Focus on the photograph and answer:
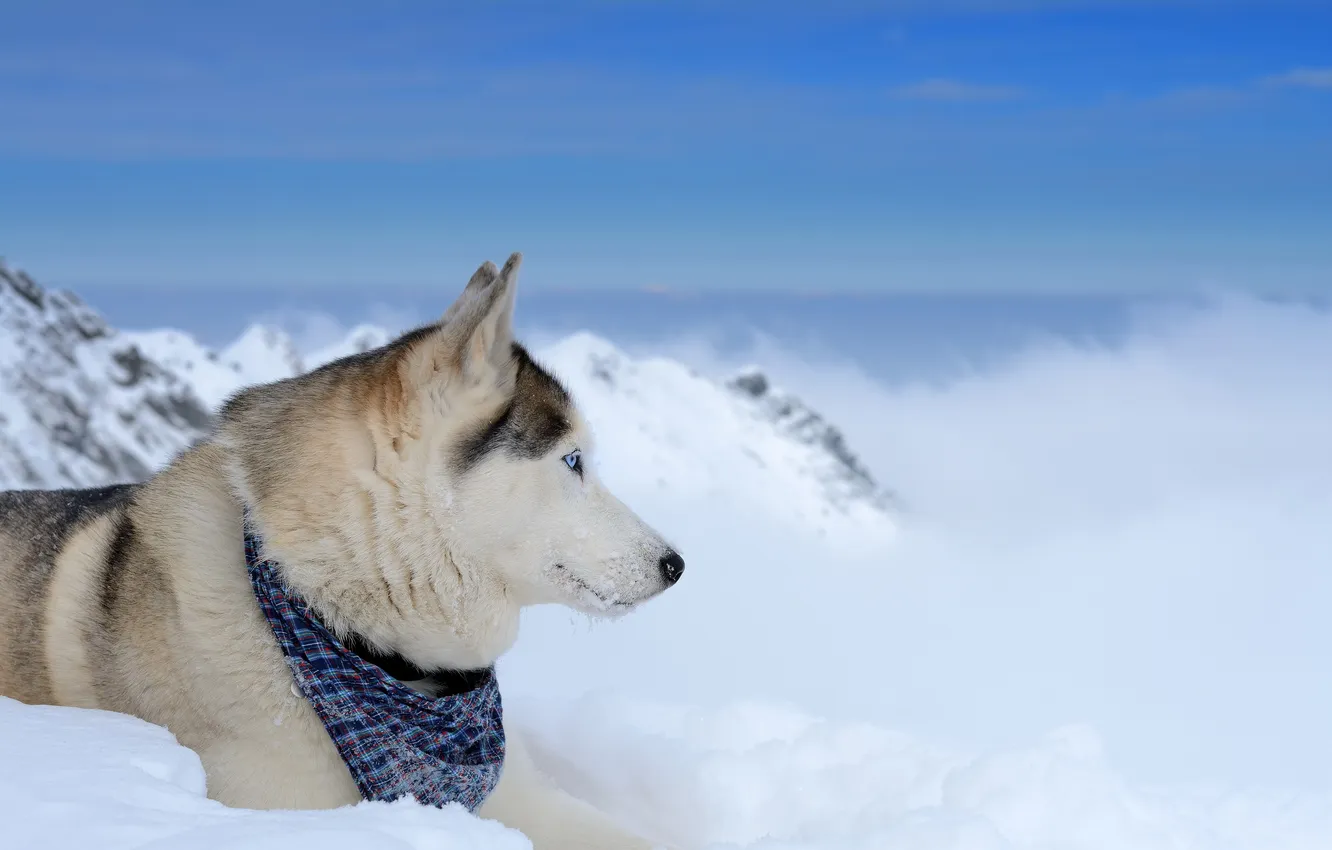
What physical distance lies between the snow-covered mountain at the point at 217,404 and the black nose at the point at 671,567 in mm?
630

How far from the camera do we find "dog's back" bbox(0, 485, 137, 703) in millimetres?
4199

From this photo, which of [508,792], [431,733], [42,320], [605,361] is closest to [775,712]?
[508,792]

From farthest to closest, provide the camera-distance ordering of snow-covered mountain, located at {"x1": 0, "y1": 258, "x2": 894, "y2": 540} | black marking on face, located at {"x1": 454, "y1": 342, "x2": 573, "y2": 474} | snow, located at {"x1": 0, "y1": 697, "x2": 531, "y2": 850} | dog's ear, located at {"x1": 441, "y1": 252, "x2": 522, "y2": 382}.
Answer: snow-covered mountain, located at {"x1": 0, "y1": 258, "x2": 894, "y2": 540} → black marking on face, located at {"x1": 454, "y1": 342, "x2": 573, "y2": 474} → dog's ear, located at {"x1": 441, "y1": 252, "x2": 522, "y2": 382} → snow, located at {"x1": 0, "y1": 697, "x2": 531, "y2": 850}

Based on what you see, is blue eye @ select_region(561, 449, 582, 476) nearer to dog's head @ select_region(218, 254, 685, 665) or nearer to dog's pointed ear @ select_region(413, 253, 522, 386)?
dog's head @ select_region(218, 254, 685, 665)

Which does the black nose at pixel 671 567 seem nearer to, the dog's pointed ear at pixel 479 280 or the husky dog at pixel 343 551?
the husky dog at pixel 343 551

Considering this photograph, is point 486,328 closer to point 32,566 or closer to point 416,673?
point 416,673

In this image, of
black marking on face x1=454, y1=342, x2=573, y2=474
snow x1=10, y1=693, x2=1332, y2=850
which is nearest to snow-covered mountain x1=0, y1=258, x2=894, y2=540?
black marking on face x1=454, y1=342, x2=573, y2=474

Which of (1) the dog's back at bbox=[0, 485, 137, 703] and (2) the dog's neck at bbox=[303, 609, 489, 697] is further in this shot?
(1) the dog's back at bbox=[0, 485, 137, 703]

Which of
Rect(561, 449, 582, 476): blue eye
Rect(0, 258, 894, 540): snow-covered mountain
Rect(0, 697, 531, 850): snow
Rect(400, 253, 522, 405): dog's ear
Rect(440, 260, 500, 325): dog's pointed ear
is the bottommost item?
Rect(0, 697, 531, 850): snow

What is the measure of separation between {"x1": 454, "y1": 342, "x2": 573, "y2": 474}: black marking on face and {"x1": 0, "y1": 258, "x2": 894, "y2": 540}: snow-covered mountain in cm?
28

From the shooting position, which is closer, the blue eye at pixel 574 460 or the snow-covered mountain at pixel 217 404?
the blue eye at pixel 574 460

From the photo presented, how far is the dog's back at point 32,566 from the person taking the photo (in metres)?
4.20

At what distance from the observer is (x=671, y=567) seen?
409cm

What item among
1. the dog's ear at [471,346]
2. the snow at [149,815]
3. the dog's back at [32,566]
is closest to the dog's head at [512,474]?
the dog's ear at [471,346]
